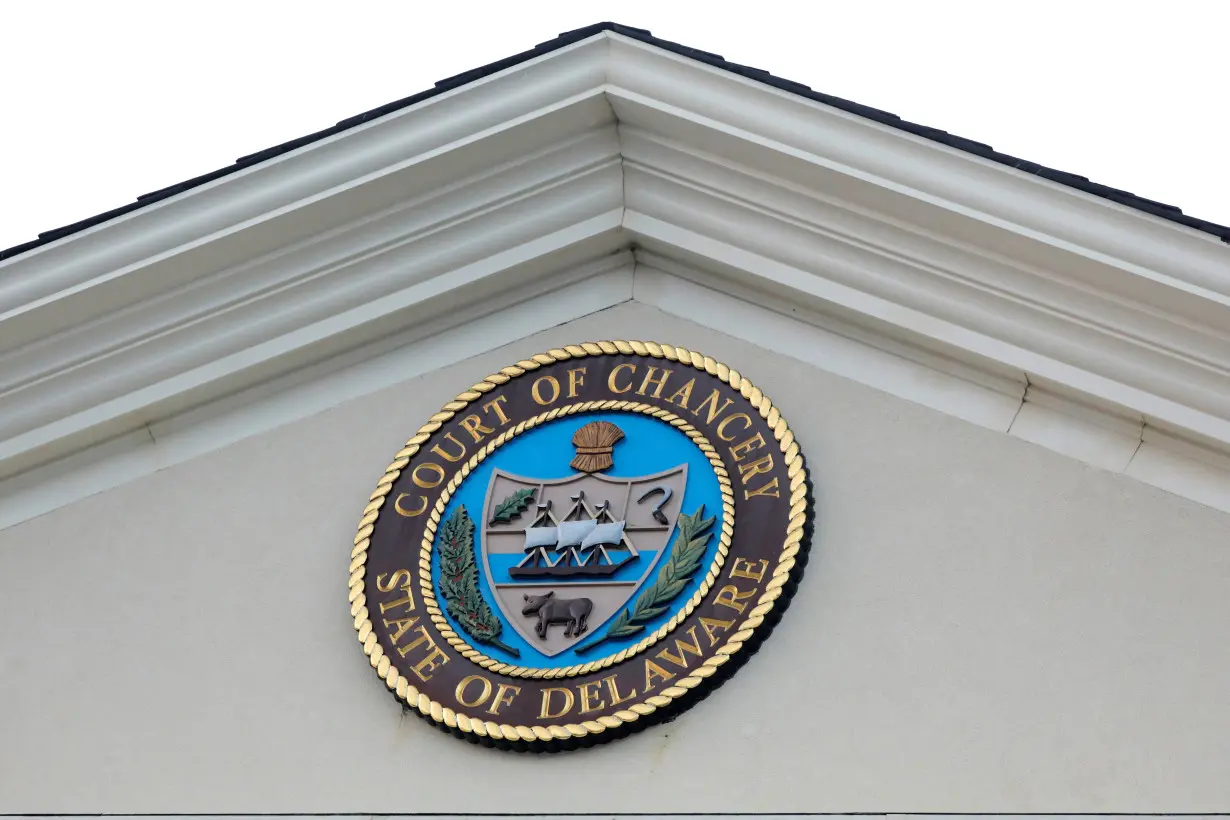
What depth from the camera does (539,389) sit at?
8.30 meters

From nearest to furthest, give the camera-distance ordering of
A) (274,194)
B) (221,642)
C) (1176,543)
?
(1176,543), (221,642), (274,194)

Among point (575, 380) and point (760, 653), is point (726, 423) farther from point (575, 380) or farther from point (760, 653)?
point (760, 653)

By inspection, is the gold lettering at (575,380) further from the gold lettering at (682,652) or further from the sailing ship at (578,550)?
the gold lettering at (682,652)

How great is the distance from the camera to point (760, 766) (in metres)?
7.15

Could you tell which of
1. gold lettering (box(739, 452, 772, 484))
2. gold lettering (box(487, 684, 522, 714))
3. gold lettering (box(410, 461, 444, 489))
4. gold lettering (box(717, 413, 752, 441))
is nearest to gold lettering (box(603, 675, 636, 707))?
gold lettering (box(487, 684, 522, 714))

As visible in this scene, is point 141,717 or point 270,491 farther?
point 270,491

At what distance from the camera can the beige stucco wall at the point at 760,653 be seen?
23.0 ft

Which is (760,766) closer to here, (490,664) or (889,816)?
(889,816)

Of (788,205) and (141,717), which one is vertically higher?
(788,205)

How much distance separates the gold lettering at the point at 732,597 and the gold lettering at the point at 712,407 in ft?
2.39

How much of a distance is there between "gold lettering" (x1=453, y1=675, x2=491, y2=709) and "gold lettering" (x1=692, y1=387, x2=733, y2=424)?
1274 millimetres

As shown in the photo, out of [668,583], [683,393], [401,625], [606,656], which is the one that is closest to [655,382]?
[683,393]

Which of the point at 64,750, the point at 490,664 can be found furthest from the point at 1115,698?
the point at 64,750

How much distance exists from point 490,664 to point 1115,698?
2097 mm
